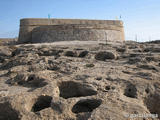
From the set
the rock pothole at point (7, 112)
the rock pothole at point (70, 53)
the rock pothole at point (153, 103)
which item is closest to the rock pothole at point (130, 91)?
the rock pothole at point (153, 103)

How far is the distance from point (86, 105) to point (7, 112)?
48.5 inches

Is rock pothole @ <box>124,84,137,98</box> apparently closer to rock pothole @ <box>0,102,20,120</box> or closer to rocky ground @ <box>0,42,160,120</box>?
rocky ground @ <box>0,42,160,120</box>

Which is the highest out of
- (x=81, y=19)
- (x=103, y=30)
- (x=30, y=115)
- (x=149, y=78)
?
(x=81, y=19)

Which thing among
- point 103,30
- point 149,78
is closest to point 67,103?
point 149,78

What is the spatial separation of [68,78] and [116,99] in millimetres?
1305

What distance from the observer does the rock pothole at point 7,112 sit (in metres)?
2.55

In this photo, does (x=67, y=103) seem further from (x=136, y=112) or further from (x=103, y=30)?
(x=103, y=30)

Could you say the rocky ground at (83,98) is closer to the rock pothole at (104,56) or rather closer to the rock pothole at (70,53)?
the rock pothole at (104,56)

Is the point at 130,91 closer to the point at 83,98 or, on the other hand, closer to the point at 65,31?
the point at 83,98

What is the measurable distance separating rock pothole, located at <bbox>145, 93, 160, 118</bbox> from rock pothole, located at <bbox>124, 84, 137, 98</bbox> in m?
0.25

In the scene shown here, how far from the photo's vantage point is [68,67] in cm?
495

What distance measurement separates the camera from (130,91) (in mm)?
3193

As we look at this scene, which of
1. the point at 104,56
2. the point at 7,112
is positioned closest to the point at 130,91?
the point at 7,112

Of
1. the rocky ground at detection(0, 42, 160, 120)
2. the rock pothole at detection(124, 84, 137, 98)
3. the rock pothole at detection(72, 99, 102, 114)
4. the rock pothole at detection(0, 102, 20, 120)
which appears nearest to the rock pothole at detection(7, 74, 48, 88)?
the rocky ground at detection(0, 42, 160, 120)
